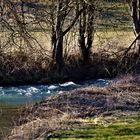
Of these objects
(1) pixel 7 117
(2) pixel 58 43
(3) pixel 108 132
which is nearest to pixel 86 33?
(2) pixel 58 43

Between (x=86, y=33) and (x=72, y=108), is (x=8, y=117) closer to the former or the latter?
(x=72, y=108)

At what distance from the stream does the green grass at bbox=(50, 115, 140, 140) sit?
6849 millimetres

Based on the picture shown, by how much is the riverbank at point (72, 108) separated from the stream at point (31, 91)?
8.13 ft

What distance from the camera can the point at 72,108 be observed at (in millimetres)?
16141

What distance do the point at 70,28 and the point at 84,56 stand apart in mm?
1756

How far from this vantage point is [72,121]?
14.3 meters

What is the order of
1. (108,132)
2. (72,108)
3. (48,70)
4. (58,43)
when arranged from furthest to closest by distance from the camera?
(58,43) < (48,70) < (72,108) < (108,132)

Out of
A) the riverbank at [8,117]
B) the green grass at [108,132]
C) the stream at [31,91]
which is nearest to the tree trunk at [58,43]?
the stream at [31,91]

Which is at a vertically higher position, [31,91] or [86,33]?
[86,33]

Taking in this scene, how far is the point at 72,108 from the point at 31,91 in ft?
24.4

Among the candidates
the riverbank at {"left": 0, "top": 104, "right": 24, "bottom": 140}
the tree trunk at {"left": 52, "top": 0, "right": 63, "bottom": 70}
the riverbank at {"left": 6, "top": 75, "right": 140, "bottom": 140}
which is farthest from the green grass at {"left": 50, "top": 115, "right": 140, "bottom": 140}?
the tree trunk at {"left": 52, "top": 0, "right": 63, "bottom": 70}

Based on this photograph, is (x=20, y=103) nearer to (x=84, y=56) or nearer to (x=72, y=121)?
(x=72, y=121)

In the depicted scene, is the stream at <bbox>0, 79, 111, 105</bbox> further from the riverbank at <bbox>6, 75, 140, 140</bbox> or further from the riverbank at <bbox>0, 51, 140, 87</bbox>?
the riverbank at <bbox>6, 75, 140, 140</bbox>

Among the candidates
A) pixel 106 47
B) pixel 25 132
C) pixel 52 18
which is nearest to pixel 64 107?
pixel 25 132
